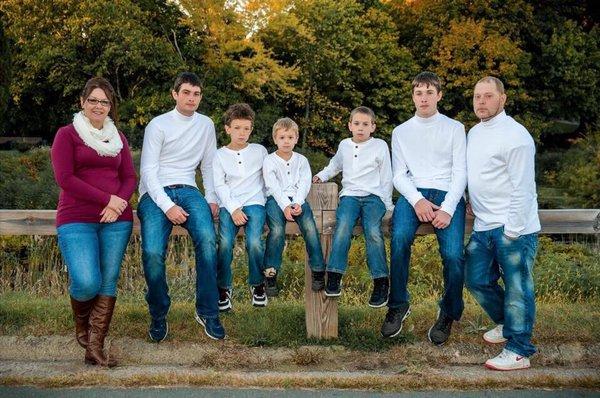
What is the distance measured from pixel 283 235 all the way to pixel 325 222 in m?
0.32

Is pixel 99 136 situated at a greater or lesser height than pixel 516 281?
greater

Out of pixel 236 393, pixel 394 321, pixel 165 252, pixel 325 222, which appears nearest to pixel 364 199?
pixel 325 222

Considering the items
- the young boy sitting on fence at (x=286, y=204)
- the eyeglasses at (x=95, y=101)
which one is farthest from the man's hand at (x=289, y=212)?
the eyeglasses at (x=95, y=101)

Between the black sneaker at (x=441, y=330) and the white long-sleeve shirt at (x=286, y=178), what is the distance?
1290mm

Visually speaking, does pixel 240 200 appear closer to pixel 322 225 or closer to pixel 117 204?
pixel 322 225

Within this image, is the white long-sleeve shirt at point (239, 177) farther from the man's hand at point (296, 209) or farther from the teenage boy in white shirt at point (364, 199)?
the teenage boy in white shirt at point (364, 199)

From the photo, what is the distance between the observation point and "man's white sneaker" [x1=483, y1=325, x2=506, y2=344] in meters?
5.13

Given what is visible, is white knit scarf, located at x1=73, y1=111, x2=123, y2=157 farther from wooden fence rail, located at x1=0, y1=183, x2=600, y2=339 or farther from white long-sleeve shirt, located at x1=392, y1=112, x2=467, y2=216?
white long-sleeve shirt, located at x1=392, y1=112, x2=467, y2=216

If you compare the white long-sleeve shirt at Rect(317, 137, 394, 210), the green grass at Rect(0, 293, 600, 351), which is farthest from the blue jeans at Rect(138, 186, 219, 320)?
the white long-sleeve shirt at Rect(317, 137, 394, 210)

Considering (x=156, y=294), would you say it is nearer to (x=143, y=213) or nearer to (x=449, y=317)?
(x=143, y=213)

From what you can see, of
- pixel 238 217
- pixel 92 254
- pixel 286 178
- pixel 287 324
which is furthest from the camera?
pixel 287 324

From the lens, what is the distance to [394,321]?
5.09 metres

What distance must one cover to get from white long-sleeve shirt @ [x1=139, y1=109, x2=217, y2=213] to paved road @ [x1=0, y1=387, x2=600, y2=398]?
53.5 inches

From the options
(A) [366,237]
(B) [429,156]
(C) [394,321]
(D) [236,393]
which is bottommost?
(D) [236,393]
